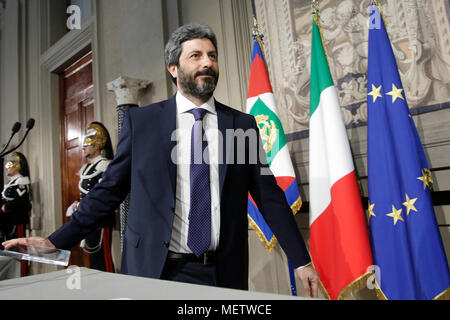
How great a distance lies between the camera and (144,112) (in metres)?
1.26

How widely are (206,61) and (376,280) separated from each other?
1.31 metres

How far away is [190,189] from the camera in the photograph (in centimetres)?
116

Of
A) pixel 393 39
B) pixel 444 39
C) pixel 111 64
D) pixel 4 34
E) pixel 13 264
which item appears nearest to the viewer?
pixel 13 264

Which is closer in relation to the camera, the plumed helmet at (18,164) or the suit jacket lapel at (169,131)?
the suit jacket lapel at (169,131)

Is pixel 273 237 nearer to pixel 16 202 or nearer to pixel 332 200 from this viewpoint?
pixel 332 200

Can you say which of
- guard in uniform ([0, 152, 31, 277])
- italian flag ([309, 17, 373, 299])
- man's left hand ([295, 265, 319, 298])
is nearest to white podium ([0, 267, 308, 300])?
man's left hand ([295, 265, 319, 298])

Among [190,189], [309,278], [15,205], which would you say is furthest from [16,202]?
[309,278]

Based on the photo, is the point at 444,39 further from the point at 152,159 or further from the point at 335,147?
the point at 152,159

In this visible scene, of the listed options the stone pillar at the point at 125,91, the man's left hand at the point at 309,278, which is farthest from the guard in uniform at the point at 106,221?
Answer: the man's left hand at the point at 309,278

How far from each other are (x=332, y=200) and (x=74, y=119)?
4.52m

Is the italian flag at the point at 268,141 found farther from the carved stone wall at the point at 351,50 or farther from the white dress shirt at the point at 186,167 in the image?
the white dress shirt at the point at 186,167

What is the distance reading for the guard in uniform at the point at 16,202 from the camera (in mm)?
4188

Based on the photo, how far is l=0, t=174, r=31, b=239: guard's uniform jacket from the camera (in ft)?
13.7

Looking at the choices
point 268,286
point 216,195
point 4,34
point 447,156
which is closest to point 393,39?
point 447,156
